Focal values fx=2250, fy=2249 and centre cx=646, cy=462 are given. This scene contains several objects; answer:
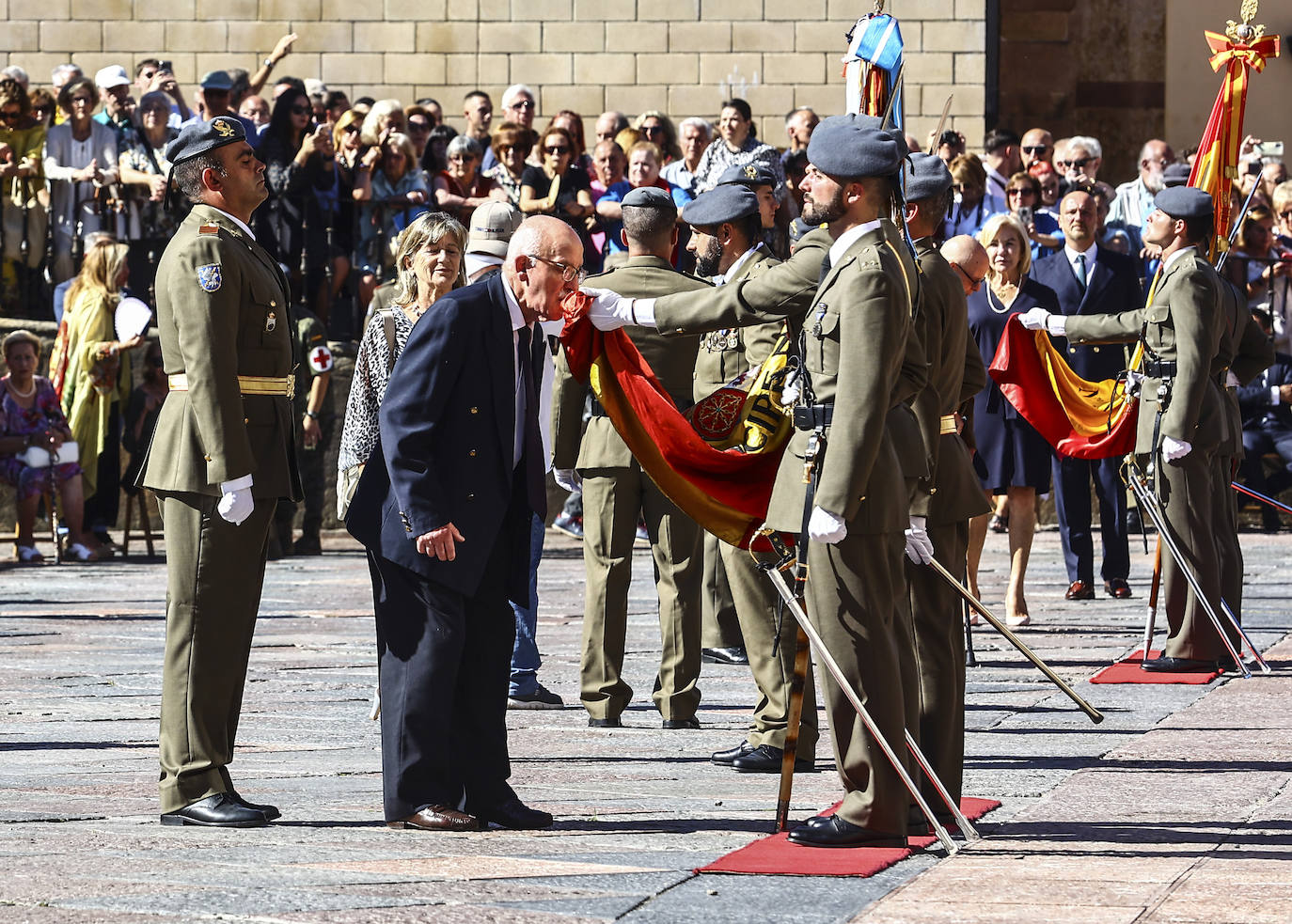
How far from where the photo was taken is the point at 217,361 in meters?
6.21

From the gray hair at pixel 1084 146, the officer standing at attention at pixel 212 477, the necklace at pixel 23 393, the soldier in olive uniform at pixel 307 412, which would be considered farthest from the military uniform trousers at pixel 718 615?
the gray hair at pixel 1084 146

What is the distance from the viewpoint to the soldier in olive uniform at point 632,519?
8219mm

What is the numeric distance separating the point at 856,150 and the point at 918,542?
1.22 metres

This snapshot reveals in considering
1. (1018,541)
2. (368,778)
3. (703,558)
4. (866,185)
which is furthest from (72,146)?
(866,185)

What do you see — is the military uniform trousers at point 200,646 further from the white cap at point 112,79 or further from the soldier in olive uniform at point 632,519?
the white cap at point 112,79

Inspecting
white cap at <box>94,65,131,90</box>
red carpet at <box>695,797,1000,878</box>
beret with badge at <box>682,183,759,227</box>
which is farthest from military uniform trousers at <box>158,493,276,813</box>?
white cap at <box>94,65,131,90</box>

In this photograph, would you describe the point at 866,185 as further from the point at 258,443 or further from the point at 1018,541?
the point at 1018,541

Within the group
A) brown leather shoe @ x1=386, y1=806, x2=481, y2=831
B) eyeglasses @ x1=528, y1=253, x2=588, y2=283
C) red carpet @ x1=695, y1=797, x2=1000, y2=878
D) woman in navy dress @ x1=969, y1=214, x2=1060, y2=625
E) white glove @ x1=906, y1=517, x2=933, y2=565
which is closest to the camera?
red carpet @ x1=695, y1=797, x2=1000, y2=878

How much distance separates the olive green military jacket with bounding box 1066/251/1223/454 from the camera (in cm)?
951

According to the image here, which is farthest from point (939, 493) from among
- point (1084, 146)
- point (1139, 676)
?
point (1084, 146)

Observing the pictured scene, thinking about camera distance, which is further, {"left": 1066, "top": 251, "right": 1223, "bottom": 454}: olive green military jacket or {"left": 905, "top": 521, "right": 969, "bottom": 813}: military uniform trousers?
{"left": 1066, "top": 251, "right": 1223, "bottom": 454}: olive green military jacket

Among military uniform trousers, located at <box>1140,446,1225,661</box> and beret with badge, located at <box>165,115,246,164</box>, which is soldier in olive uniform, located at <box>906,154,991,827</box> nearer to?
beret with badge, located at <box>165,115,246,164</box>

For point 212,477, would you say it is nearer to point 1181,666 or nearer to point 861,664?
point 861,664

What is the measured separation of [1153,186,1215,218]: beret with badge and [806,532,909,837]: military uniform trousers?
4.20 metres
